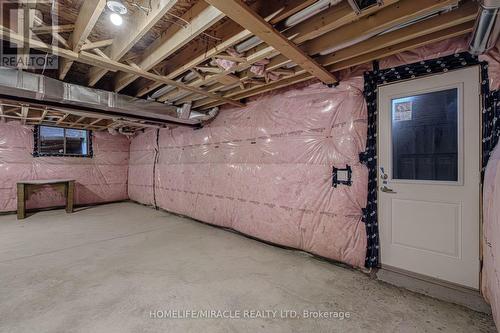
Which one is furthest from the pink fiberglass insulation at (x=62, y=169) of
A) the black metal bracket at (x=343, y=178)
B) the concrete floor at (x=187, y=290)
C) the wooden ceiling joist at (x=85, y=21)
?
the black metal bracket at (x=343, y=178)

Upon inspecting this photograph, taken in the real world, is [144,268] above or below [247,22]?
below

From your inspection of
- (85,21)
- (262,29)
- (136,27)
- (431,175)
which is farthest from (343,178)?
(85,21)

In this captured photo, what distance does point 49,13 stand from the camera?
74.5 inches

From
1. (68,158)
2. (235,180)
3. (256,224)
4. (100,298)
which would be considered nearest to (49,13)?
(100,298)

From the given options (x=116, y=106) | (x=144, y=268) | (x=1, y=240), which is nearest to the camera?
(x=144, y=268)

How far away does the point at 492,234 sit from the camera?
156cm

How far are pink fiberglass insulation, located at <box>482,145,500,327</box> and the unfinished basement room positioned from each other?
0.02 metres

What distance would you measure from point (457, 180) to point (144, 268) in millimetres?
3281

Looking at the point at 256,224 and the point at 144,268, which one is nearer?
the point at 144,268

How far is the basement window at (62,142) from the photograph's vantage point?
5.82 metres

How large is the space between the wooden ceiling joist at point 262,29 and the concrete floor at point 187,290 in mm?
2160

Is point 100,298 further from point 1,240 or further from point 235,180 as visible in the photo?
point 1,240

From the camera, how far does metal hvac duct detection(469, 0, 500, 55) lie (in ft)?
4.20

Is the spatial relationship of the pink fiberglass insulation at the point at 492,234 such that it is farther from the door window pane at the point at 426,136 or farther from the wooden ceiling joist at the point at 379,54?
the wooden ceiling joist at the point at 379,54
